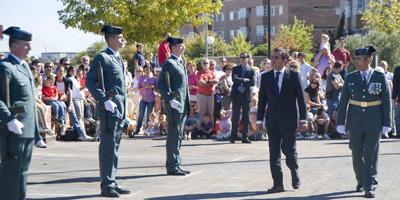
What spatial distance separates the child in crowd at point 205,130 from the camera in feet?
67.6

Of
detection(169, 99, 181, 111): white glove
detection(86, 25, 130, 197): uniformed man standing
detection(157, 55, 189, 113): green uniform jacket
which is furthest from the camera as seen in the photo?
detection(157, 55, 189, 113): green uniform jacket

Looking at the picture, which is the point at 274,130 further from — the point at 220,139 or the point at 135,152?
the point at 220,139

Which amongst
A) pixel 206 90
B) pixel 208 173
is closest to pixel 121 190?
pixel 208 173

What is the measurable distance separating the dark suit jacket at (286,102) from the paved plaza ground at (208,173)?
3.37 feet

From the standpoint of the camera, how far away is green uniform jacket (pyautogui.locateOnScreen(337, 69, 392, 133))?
10594mm

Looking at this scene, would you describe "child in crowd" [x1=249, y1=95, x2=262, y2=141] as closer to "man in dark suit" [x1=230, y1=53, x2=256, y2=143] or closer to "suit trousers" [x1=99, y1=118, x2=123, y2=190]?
"man in dark suit" [x1=230, y1=53, x2=256, y2=143]

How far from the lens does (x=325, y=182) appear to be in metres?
11.8

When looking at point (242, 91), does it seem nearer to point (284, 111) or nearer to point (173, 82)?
point (173, 82)

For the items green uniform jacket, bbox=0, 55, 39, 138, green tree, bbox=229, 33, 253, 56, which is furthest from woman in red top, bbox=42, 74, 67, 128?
green tree, bbox=229, 33, 253, 56

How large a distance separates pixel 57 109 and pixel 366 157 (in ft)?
35.1

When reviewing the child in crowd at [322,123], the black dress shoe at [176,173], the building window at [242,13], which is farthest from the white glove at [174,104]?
the building window at [242,13]

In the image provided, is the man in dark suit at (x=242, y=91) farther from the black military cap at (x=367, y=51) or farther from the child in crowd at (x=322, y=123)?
the black military cap at (x=367, y=51)

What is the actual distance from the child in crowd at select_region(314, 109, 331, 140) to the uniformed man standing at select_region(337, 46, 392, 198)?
372 inches

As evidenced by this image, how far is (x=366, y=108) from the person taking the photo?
35.0ft
